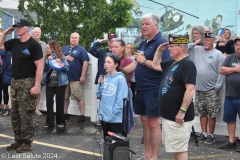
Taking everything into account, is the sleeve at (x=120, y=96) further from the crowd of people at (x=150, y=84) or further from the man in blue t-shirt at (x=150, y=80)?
the man in blue t-shirt at (x=150, y=80)

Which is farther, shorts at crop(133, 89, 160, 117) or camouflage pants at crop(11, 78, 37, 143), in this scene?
camouflage pants at crop(11, 78, 37, 143)

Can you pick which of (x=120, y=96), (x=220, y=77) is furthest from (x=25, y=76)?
(x=220, y=77)

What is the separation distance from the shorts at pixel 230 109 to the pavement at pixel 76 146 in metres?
0.55

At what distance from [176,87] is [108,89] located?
1238 millimetres

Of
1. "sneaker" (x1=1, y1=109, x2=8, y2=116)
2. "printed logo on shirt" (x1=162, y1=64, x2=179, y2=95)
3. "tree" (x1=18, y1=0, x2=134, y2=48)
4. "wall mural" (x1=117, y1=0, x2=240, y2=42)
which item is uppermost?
"wall mural" (x1=117, y1=0, x2=240, y2=42)

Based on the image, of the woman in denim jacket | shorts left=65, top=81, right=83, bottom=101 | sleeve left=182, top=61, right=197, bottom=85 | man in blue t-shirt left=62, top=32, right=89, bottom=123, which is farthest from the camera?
shorts left=65, top=81, right=83, bottom=101

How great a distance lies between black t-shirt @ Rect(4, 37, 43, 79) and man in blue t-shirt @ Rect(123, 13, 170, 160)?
5.28 ft

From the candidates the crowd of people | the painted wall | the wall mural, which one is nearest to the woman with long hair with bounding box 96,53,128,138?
the crowd of people

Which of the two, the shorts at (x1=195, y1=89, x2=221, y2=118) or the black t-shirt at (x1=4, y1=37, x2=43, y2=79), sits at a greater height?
the black t-shirt at (x1=4, y1=37, x2=43, y2=79)

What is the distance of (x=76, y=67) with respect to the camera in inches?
378

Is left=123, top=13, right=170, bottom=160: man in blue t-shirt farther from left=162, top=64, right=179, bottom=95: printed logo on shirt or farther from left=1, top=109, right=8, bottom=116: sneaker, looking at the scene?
left=1, top=109, right=8, bottom=116: sneaker

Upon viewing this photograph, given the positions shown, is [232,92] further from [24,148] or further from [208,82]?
[24,148]

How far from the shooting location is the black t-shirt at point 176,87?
4.95m

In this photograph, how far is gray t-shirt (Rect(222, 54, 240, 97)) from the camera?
24.2ft
